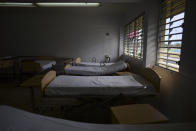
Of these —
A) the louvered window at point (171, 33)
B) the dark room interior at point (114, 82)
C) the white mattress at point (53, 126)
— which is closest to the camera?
the white mattress at point (53, 126)

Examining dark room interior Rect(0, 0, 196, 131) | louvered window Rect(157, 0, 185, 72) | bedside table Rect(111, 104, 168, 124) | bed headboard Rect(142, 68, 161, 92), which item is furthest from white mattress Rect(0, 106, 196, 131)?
louvered window Rect(157, 0, 185, 72)

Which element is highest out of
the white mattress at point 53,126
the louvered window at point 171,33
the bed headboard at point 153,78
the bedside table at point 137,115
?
the louvered window at point 171,33

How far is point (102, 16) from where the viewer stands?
17.4 ft

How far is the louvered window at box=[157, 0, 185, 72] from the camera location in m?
1.82

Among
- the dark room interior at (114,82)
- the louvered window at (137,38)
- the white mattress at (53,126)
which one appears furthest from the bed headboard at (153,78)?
the white mattress at (53,126)

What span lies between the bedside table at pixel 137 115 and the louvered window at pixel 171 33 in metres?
0.83

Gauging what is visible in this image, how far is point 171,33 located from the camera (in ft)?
6.63

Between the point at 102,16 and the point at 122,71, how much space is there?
9.54 ft

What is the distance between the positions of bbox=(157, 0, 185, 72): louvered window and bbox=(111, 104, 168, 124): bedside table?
0.83 metres

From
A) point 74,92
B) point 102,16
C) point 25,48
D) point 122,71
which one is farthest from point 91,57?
point 74,92

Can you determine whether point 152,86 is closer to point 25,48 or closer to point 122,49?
point 122,49

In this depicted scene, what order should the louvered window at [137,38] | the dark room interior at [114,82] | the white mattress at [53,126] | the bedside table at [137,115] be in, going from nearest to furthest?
1. the white mattress at [53,126]
2. the dark room interior at [114,82]
3. the bedside table at [137,115]
4. the louvered window at [137,38]

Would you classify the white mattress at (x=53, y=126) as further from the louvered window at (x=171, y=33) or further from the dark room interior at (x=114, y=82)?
the louvered window at (x=171, y=33)

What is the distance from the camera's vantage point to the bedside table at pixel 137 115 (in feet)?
4.49
